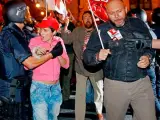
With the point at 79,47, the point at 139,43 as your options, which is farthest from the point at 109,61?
the point at 79,47

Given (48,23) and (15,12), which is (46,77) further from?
(15,12)

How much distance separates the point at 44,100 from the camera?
495cm

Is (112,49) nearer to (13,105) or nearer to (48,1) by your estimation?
(13,105)

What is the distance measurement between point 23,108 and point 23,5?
1.45 metres

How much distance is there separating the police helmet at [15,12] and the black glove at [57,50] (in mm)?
606

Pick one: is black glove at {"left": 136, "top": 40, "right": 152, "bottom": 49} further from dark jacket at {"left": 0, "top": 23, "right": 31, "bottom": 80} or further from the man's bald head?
dark jacket at {"left": 0, "top": 23, "right": 31, "bottom": 80}

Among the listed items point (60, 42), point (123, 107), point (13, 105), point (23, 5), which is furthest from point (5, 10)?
point (123, 107)

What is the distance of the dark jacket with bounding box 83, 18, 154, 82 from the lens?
4.39 metres

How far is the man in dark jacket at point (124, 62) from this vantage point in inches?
173

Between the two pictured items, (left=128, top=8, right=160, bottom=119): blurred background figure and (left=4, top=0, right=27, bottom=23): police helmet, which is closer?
(left=4, top=0, right=27, bottom=23): police helmet

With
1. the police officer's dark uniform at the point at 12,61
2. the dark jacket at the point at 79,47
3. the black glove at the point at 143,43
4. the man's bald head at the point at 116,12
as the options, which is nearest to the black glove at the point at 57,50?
the police officer's dark uniform at the point at 12,61

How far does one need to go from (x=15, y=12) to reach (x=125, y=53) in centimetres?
161

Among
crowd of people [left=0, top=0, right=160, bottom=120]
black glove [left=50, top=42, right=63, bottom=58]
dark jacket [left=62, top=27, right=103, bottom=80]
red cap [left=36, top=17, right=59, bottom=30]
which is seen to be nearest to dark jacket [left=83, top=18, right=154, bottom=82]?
crowd of people [left=0, top=0, right=160, bottom=120]

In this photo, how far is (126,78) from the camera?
4410 mm
